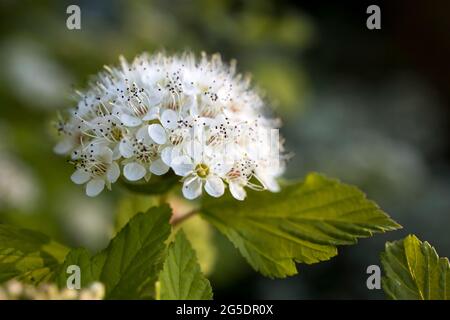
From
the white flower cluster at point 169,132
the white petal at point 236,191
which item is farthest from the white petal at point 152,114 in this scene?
the white petal at point 236,191

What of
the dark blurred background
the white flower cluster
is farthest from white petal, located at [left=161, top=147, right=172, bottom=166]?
the dark blurred background

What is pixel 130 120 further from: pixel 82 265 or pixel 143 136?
pixel 82 265

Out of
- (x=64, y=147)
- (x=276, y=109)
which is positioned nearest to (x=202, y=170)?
(x=64, y=147)

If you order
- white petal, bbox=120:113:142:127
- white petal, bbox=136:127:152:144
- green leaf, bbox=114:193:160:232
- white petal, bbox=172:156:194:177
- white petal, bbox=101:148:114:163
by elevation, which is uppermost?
white petal, bbox=120:113:142:127

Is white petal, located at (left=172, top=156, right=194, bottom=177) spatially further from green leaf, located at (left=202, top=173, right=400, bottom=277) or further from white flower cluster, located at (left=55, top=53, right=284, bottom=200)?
green leaf, located at (left=202, top=173, right=400, bottom=277)

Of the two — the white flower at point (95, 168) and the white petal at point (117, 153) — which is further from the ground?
the white petal at point (117, 153)

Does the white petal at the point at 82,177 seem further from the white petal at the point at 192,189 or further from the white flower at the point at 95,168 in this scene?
the white petal at the point at 192,189

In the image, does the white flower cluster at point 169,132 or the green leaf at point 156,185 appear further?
the green leaf at point 156,185

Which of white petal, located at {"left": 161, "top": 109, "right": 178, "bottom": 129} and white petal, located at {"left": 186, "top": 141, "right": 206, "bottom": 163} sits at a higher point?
white petal, located at {"left": 161, "top": 109, "right": 178, "bottom": 129}
